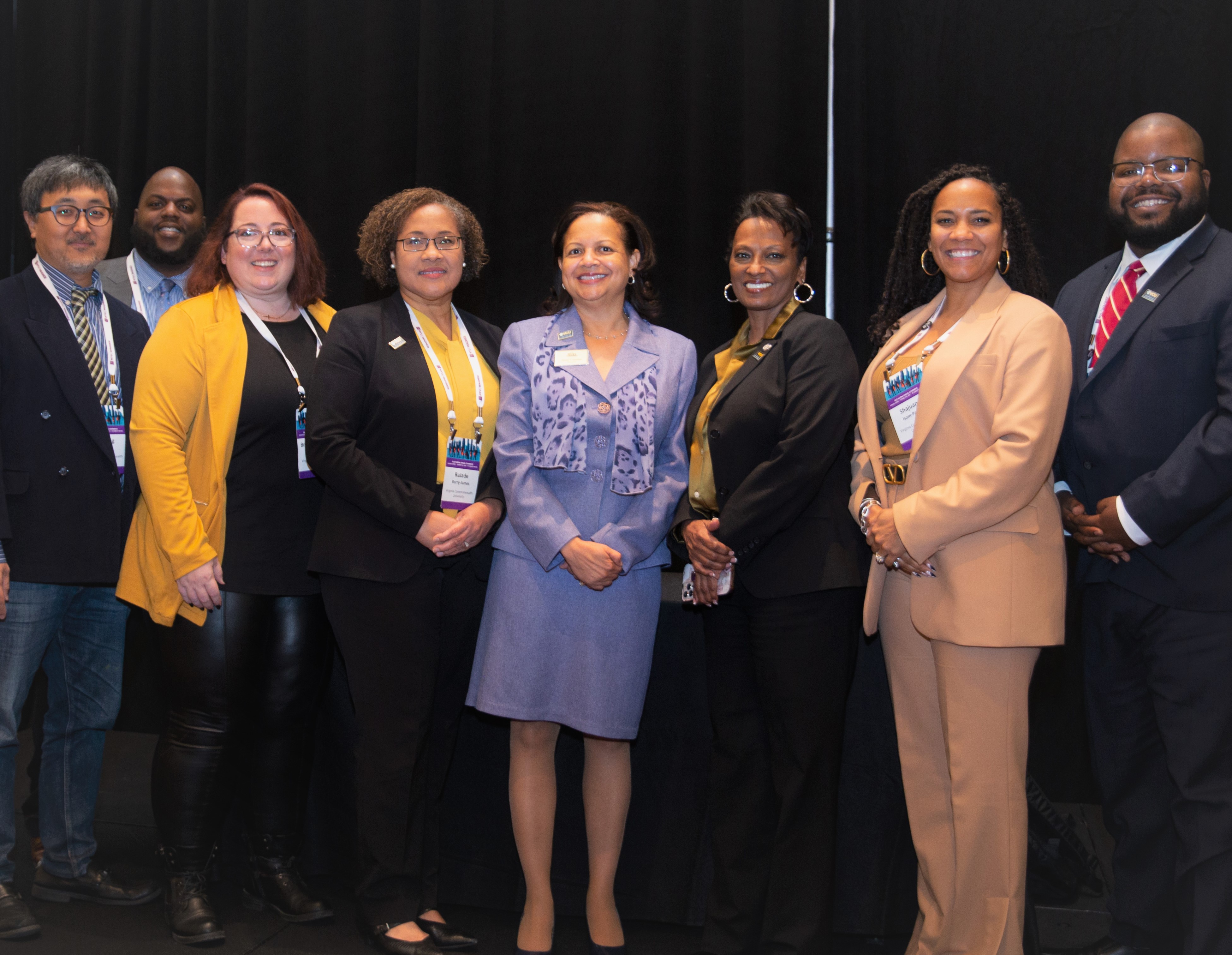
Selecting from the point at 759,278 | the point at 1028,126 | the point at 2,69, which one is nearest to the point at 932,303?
the point at 759,278

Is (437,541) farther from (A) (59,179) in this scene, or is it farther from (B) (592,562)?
(A) (59,179)

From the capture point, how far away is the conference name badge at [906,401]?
2340 millimetres

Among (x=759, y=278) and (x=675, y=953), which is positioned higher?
(x=759, y=278)

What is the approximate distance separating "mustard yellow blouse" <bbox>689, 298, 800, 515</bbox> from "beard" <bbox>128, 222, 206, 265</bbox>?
7.11 ft

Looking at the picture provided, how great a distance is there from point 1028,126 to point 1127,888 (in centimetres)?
269

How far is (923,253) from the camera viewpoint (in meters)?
2.57

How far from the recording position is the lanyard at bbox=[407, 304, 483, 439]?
2557 mm

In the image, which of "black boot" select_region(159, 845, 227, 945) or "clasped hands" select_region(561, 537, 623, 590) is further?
"black boot" select_region(159, 845, 227, 945)

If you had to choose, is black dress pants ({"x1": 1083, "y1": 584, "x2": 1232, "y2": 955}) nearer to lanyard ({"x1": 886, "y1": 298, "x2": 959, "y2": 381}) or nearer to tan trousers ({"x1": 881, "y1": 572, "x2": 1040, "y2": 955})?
tan trousers ({"x1": 881, "y1": 572, "x2": 1040, "y2": 955})

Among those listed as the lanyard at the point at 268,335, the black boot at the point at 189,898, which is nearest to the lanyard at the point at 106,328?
the lanyard at the point at 268,335

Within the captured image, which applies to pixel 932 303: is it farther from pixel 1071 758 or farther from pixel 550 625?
pixel 1071 758

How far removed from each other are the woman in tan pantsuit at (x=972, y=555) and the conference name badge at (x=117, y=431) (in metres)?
2.05

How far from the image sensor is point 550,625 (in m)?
2.48

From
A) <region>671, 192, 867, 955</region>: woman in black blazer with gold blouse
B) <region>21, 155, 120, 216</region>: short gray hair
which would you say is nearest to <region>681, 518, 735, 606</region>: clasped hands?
<region>671, 192, 867, 955</region>: woman in black blazer with gold blouse
